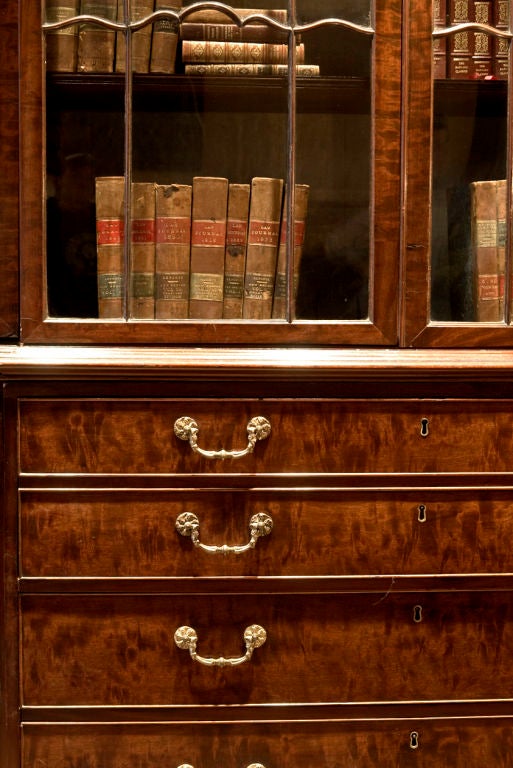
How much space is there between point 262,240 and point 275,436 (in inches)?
12.4

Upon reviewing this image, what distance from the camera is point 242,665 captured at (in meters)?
1.39

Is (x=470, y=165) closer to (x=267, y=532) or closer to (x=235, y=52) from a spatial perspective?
(x=235, y=52)

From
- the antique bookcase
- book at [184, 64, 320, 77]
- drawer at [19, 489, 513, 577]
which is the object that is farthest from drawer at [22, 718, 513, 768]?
book at [184, 64, 320, 77]

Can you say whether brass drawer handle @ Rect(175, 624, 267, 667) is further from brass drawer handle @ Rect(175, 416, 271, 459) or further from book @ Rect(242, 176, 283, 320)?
book @ Rect(242, 176, 283, 320)

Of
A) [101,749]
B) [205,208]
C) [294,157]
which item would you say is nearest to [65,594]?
[101,749]

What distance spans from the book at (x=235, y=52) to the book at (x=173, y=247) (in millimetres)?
201

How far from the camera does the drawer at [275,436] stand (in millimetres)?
1373

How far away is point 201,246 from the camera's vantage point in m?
1.45

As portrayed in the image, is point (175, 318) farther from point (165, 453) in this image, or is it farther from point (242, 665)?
point (242, 665)

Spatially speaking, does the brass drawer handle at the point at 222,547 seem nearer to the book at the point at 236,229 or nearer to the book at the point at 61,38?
the book at the point at 236,229

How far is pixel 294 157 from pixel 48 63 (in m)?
0.40

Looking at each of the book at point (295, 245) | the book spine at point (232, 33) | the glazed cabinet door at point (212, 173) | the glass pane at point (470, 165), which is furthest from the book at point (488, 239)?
the book spine at point (232, 33)

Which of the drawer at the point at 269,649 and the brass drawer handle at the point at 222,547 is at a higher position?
the brass drawer handle at the point at 222,547

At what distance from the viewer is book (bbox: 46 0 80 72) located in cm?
138
